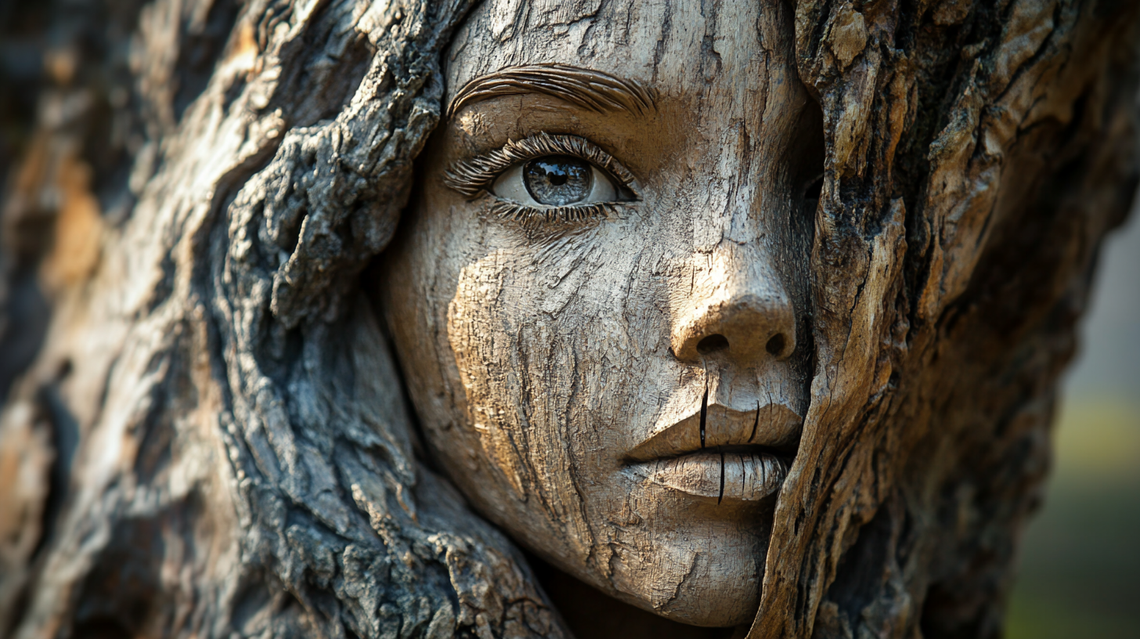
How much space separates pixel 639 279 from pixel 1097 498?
307cm

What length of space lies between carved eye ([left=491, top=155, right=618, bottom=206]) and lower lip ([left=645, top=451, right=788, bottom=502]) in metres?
0.39

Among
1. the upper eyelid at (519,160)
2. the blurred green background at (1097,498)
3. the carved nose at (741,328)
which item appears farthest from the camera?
the blurred green background at (1097,498)

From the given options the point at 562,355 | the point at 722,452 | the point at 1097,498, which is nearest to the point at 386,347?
the point at 562,355

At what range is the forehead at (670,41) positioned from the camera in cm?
117

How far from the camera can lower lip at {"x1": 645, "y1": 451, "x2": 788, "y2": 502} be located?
46.6 inches

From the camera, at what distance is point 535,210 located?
4.11 feet

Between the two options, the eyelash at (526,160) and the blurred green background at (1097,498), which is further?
the blurred green background at (1097,498)

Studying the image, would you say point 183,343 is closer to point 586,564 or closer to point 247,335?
point 247,335

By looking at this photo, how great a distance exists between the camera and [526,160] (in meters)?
1.27

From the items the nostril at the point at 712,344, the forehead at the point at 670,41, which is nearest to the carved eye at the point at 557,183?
the forehead at the point at 670,41

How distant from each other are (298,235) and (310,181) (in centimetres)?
9

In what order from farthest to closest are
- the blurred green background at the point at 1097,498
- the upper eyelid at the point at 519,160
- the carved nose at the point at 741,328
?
1. the blurred green background at the point at 1097,498
2. the upper eyelid at the point at 519,160
3. the carved nose at the point at 741,328

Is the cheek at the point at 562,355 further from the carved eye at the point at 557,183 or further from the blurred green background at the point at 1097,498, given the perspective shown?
the blurred green background at the point at 1097,498

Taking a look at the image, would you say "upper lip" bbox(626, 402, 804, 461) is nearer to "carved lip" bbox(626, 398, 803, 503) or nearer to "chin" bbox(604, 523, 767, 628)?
"carved lip" bbox(626, 398, 803, 503)
